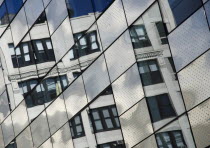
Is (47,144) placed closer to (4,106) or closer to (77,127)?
(77,127)

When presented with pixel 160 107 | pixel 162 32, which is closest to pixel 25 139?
pixel 160 107

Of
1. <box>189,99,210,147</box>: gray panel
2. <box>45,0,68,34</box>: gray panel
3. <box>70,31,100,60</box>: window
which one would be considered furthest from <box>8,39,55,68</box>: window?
<box>189,99,210,147</box>: gray panel

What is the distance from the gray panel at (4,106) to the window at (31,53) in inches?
112

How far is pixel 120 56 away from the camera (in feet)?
74.7

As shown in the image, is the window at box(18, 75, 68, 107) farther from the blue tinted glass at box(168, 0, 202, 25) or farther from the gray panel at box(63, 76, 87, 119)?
the blue tinted glass at box(168, 0, 202, 25)

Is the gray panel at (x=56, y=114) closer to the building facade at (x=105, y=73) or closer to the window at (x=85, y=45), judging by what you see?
the building facade at (x=105, y=73)

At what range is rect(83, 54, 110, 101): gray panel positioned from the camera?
23.8 meters

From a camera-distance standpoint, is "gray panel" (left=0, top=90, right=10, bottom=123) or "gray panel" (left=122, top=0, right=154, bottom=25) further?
"gray panel" (left=0, top=90, right=10, bottom=123)

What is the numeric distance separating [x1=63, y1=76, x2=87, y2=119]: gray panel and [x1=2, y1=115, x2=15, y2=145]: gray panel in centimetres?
675

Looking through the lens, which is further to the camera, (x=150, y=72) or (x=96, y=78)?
(x=96, y=78)

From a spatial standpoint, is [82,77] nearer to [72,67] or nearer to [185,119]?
[72,67]

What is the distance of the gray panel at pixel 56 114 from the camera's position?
88.0ft

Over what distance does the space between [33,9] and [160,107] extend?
1123 centimetres

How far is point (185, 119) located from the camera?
782 inches
